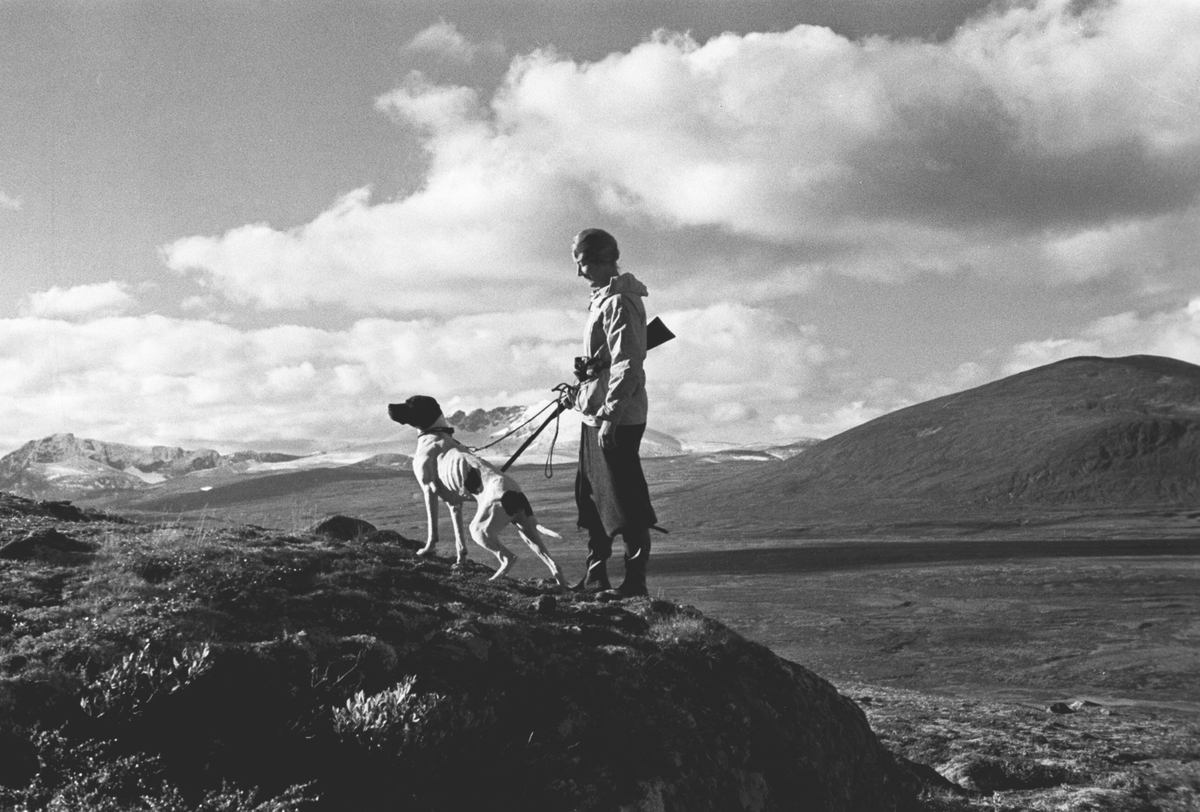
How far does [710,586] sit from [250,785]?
94.6 feet

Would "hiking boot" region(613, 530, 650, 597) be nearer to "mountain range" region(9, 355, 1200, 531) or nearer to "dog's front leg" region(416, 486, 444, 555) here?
"dog's front leg" region(416, 486, 444, 555)

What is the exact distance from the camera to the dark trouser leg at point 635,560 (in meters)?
6.91

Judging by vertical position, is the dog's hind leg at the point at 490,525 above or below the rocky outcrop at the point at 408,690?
above

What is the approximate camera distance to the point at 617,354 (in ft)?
22.9

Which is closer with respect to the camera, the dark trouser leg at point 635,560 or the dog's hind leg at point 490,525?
the dark trouser leg at point 635,560

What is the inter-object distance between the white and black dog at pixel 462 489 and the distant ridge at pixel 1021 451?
70.3 metres

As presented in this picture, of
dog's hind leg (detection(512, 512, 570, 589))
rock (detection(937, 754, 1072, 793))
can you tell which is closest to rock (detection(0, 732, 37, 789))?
dog's hind leg (detection(512, 512, 570, 589))

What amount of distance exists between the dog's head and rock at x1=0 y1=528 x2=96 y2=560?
3.17m

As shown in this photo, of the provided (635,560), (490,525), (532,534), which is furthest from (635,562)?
(490,525)

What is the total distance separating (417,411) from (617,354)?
2492 mm

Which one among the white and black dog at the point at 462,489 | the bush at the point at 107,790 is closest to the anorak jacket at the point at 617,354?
the white and black dog at the point at 462,489

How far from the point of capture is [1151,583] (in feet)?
100

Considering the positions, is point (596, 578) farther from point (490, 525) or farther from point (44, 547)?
point (44, 547)

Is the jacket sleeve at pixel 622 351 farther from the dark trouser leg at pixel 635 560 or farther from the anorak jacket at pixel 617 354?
the dark trouser leg at pixel 635 560
